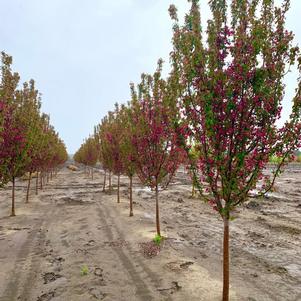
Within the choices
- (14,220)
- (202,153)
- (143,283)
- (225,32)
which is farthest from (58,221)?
(225,32)

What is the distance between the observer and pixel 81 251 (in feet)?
43.2

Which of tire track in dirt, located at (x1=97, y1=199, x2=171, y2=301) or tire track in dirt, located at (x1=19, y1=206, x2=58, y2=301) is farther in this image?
tire track in dirt, located at (x1=19, y1=206, x2=58, y2=301)

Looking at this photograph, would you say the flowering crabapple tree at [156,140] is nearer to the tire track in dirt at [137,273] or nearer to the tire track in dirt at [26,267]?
the tire track in dirt at [137,273]

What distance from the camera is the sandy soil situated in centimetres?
935

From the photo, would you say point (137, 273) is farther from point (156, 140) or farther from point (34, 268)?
point (156, 140)

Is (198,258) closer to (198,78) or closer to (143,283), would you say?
(143,283)

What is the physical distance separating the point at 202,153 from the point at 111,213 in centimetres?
1505

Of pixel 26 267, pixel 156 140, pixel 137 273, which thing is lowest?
pixel 26 267

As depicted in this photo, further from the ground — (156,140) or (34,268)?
(156,140)

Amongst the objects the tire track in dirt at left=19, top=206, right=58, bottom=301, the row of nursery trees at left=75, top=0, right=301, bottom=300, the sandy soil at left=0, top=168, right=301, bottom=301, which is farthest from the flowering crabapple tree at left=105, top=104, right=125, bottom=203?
the row of nursery trees at left=75, top=0, right=301, bottom=300

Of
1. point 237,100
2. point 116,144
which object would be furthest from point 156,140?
point 116,144

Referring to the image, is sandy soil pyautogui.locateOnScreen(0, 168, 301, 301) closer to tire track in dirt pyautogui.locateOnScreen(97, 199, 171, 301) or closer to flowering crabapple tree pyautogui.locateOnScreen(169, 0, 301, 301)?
tire track in dirt pyautogui.locateOnScreen(97, 199, 171, 301)

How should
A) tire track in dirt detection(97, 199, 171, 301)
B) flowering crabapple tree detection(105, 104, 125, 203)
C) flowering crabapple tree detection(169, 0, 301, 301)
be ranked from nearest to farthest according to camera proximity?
flowering crabapple tree detection(169, 0, 301, 301) < tire track in dirt detection(97, 199, 171, 301) < flowering crabapple tree detection(105, 104, 125, 203)

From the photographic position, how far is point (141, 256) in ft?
40.7
